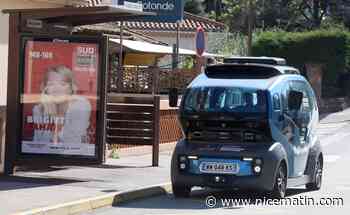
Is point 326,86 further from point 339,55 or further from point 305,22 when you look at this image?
point 305,22

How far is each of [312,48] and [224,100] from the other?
89.0ft

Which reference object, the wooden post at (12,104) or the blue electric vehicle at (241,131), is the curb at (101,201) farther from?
the wooden post at (12,104)

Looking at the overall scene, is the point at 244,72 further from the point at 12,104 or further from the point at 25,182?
the point at 12,104

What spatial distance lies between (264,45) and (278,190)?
26982mm

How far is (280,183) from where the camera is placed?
13.1 m

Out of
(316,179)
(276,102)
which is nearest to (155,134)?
(316,179)

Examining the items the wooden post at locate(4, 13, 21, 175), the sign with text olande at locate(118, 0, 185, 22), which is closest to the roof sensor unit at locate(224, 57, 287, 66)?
the wooden post at locate(4, 13, 21, 175)

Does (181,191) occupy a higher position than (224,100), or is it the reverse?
(224,100)

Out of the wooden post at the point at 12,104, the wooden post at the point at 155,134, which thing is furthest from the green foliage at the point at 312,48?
the wooden post at the point at 12,104

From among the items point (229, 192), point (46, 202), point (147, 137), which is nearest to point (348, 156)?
point (147, 137)

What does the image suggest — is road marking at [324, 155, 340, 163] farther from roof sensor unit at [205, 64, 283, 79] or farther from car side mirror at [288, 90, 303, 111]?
roof sensor unit at [205, 64, 283, 79]

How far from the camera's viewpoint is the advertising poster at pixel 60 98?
48.6 ft

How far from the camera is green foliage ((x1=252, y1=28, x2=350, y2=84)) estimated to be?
129 feet

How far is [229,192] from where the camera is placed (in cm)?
1438
